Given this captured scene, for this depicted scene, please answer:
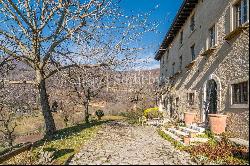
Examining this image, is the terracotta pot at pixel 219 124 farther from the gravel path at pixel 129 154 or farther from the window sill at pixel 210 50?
the window sill at pixel 210 50

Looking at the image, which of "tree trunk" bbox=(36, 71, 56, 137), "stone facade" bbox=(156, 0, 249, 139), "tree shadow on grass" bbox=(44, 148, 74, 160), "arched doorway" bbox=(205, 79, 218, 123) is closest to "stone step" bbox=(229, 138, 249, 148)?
"stone facade" bbox=(156, 0, 249, 139)

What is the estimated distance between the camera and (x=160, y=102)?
96.6 ft

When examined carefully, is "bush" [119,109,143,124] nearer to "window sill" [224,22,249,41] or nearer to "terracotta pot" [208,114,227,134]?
"terracotta pot" [208,114,227,134]

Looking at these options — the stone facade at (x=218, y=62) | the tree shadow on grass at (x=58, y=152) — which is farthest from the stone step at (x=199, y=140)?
the tree shadow on grass at (x=58, y=152)

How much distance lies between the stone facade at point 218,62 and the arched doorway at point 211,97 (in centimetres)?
16

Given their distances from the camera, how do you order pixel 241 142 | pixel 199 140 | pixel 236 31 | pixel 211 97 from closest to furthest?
pixel 241 142
pixel 236 31
pixel 199 140
pixel 211 97

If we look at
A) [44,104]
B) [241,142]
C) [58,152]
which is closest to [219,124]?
[241,142]

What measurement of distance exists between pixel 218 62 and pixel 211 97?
216cm

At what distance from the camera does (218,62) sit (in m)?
12.4

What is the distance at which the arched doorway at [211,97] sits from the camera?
13336 millimetres

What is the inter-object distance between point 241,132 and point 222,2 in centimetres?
575

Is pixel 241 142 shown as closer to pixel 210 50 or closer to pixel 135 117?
pixel 210 50

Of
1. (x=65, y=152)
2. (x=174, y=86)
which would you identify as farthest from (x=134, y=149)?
(x=174, y=86)

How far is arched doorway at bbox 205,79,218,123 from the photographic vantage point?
13.3m
